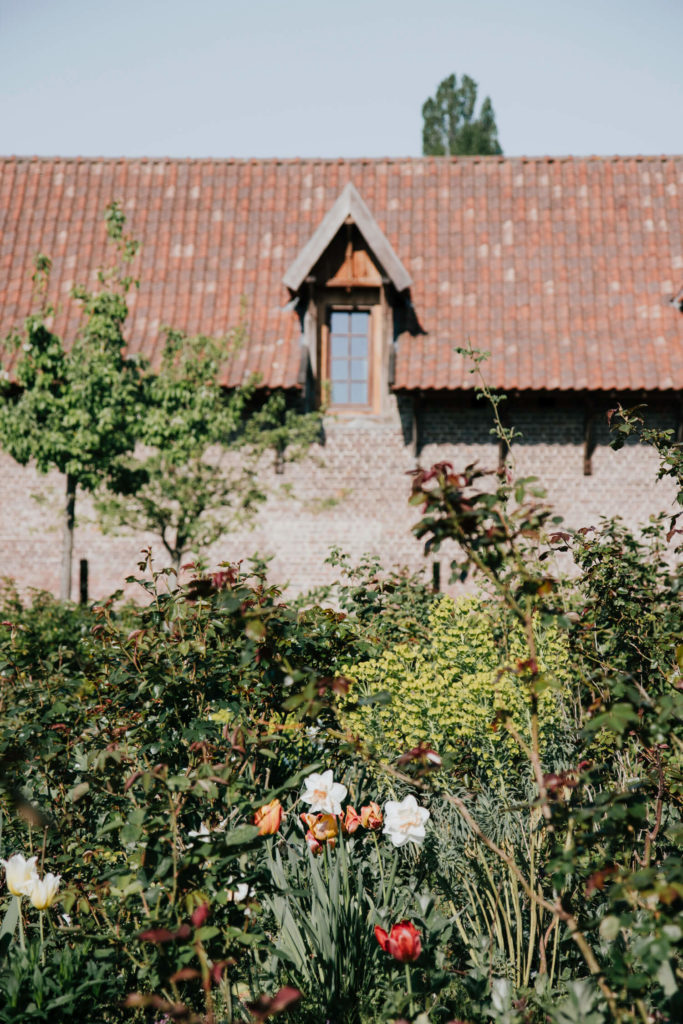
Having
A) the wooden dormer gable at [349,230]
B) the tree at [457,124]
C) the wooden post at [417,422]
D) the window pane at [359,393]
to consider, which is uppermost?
the tree at [457,124]

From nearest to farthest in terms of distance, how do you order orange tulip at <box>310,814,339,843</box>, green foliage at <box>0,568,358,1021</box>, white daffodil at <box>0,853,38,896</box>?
green foliage at <box>0,568,358,1021</box> < white daffodil at <box>0,853,38,896</box> < orange tulip at <box>310,814,339,843</box>

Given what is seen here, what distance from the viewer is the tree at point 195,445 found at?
984cm

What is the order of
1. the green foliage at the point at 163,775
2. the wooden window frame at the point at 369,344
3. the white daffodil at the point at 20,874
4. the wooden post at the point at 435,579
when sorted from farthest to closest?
the wooden window frame at the point at 369,344 → the wooden post at the point at 435,579 → the white daffodil at the point at 20,874 → the green foliage at the point at 163,775

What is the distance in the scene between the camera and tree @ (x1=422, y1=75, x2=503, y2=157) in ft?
82.5

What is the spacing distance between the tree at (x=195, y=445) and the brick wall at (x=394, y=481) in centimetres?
54

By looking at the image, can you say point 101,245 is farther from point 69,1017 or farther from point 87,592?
point 69,1017

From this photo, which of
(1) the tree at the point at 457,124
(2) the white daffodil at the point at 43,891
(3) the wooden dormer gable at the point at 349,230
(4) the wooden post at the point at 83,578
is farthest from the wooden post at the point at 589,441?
(1) the tree at the point at 457,124

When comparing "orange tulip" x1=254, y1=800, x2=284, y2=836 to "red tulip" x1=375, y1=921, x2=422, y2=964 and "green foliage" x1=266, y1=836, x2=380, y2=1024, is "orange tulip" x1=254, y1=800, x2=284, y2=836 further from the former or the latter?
"red tulip" x1=375, y1=921, x2=422, y2=964

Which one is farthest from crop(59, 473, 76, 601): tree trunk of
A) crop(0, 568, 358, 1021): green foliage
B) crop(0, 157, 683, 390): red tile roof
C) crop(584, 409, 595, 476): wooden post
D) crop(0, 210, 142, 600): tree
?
crop(0, 568, 358, 1021): green foliage

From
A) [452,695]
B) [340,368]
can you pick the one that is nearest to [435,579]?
[340,368]

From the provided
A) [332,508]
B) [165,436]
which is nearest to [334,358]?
[332,508]

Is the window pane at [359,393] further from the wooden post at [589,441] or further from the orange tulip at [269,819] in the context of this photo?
the orange tulip at [269,819]

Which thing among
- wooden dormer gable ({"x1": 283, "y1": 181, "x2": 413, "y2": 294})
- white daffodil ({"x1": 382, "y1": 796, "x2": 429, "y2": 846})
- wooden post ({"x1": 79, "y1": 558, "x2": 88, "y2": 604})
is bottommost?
wooden post ({"x1": 79, "y1": 558, "x2": 88, "y2": 604})

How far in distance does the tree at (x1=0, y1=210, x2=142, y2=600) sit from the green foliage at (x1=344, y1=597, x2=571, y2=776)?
5961 mm
